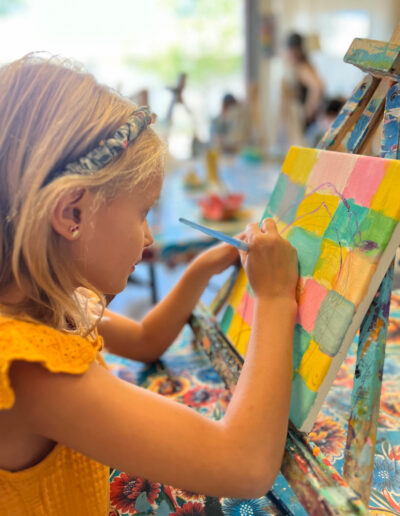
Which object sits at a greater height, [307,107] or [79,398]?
[307,107]

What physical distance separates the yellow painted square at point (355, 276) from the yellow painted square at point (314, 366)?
85 millimetres

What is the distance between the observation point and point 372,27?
5.56 meters

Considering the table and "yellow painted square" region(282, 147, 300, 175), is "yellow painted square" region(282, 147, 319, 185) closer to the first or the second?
"yellow painted square" region(282, 147, 300, 175)

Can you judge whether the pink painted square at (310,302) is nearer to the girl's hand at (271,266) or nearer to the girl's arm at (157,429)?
the girl's hand at (271,266)

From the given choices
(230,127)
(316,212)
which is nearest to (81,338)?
(316,212)

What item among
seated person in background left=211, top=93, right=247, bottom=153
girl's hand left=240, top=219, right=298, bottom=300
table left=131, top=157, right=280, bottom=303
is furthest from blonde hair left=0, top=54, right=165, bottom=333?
seated person in background left=211, top=93, right=247, bottom=153

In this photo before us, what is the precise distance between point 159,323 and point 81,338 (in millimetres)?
483

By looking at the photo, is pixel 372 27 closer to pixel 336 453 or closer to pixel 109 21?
pixel 109 21

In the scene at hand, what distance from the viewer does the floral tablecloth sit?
2.31 ft

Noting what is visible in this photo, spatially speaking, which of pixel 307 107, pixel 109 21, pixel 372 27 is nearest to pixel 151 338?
pixel 307 107

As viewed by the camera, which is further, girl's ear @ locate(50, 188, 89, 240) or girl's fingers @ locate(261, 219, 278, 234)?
girl's fingers @ locate(261, 219, 278, 234)

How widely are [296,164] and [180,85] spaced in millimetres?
1542

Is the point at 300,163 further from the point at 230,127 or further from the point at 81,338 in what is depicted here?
the point at 230,127

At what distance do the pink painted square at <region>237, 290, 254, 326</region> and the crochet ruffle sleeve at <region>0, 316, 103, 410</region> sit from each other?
0.36 meters
